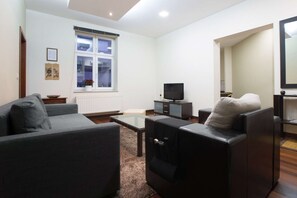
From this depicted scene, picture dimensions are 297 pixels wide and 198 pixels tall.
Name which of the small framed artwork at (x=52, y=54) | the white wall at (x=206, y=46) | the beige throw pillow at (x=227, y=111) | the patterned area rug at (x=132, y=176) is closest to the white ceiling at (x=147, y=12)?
the white wall at (x=206, y=46)

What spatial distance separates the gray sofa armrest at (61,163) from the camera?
1.00 metres

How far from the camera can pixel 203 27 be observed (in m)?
4.38

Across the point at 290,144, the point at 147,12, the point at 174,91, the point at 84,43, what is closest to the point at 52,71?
the point at 84,43

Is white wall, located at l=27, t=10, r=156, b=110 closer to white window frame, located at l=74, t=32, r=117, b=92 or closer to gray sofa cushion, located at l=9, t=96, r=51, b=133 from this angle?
white window frame, located at l=74, t=32, r=117, b=92

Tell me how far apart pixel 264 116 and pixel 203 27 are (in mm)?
3742

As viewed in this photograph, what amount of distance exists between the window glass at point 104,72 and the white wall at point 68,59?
0.36m

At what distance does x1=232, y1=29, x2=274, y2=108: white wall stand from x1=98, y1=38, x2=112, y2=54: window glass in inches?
170

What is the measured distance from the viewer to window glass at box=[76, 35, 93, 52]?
15.8 ft

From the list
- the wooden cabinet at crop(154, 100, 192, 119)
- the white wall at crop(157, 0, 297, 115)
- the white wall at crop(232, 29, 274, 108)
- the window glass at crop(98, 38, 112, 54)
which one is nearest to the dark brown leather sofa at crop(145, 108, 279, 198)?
the white wall at crop(157, 0, 297, 115)

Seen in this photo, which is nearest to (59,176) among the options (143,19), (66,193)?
(66,193)

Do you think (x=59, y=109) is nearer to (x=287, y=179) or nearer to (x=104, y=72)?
(x=104, y=72)

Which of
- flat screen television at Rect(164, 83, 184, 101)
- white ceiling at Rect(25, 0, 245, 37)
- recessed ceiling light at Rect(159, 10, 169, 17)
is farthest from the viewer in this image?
flat screen television at Rect(164, 83, 184, 101)

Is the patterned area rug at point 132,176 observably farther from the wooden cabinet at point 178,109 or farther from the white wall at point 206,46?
the white wall at point 206,46

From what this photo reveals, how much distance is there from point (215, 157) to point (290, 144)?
2548mm
